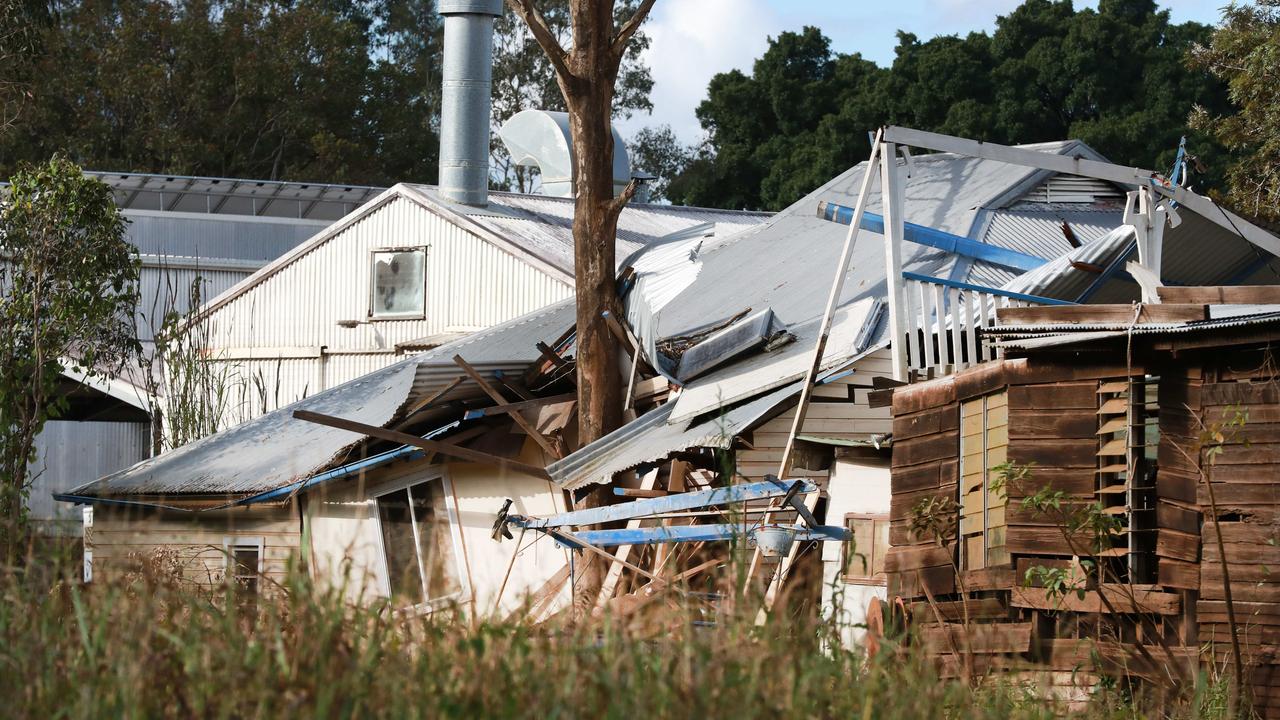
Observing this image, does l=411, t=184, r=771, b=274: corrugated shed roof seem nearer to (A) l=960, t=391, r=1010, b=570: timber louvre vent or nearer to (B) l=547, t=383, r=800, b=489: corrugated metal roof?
(B) l=547, t=383, r=800, b=489: corrugated metal roof

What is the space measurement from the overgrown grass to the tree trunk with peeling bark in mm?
8008

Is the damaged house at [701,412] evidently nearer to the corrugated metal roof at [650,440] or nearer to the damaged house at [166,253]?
the corrugated metal roof at [650,440]

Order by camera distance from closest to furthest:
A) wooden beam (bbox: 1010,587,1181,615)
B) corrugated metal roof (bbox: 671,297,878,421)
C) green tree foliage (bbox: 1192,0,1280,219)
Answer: wooden beam (bbox: 1010,587,1181,615)
corrugated metal roof (bbox: 671,297,878,421)
green tree foliage (bbox: 1192,0,1280,219)

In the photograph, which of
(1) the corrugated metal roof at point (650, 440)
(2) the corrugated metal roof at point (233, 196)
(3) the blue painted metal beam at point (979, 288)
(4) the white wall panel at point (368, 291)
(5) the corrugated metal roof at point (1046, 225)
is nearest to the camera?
(3) the blue painted metal beam at point (979, 288)

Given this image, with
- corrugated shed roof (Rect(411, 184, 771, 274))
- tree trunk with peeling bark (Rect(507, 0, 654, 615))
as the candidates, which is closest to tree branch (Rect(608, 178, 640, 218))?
tree trunk with peeling bark (Rect(507, 0, 654, 615))

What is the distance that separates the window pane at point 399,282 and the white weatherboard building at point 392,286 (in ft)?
0.05

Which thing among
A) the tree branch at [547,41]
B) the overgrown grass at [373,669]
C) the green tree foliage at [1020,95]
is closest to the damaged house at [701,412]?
the tree branch at [547,41]

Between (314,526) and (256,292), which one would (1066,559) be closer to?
(314,526)

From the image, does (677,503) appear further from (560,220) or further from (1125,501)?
(560,220)

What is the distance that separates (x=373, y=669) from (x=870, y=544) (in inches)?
252

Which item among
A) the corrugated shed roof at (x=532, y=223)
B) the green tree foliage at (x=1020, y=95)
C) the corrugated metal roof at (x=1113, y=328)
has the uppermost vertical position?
the green tree foliage at (x=1020, y=95)

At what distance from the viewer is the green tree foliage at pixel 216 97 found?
131ft

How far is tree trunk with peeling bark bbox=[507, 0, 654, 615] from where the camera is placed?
13.4m

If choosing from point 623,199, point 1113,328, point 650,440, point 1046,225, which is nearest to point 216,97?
point 623,199
